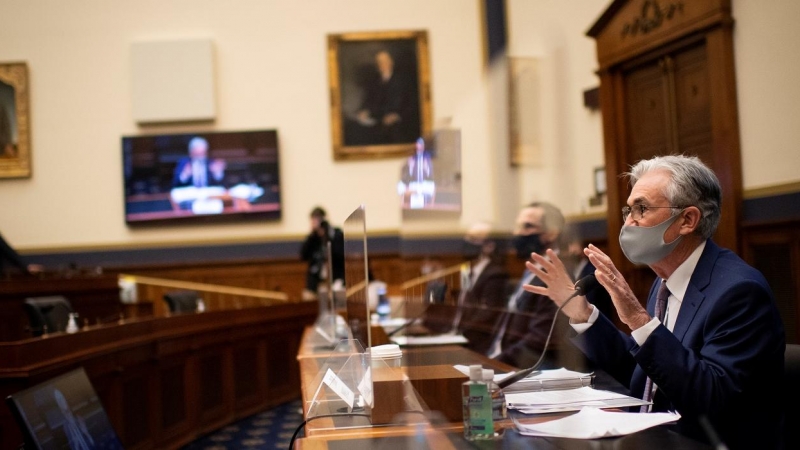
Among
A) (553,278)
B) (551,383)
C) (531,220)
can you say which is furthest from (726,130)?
(553,278)

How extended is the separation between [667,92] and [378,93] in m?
5.21

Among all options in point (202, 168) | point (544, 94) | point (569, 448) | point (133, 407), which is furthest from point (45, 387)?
point (202, 168)

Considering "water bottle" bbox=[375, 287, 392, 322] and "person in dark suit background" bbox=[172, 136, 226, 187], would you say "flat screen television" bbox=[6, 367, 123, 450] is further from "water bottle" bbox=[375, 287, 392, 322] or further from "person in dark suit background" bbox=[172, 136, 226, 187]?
"person in dark suit background" bbox=[172, 136, 226, 187]

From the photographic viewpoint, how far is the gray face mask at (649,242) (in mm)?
2010

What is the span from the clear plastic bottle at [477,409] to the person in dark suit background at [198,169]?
9.39 m

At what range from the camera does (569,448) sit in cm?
157

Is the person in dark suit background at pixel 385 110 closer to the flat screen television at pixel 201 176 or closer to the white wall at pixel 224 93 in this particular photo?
the white wall at pixel 224 93

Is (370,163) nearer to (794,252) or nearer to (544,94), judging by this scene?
(544,94)

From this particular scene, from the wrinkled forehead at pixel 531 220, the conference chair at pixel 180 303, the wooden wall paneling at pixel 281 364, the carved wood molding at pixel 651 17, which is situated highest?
the carved wood molding at pixel 651 17

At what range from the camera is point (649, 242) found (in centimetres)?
202

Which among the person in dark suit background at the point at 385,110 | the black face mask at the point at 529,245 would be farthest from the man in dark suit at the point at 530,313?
the person in dark suit background at the point at 385,110

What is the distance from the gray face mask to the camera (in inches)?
79.1

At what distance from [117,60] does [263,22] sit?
1.93 meters

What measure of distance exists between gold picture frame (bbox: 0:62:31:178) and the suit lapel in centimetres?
1022
